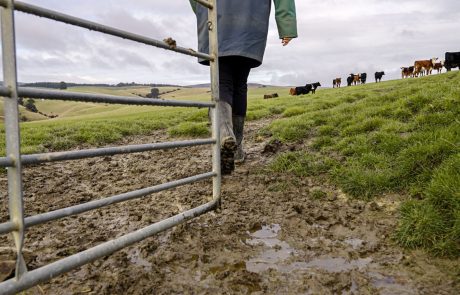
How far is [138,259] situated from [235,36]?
8.86 feet

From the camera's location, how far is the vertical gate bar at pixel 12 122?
6.24 ft

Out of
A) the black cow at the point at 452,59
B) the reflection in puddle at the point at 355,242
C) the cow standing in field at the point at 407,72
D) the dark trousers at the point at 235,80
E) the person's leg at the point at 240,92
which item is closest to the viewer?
the reflection in puddle at the point at 355,242

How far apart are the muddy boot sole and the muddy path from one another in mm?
156

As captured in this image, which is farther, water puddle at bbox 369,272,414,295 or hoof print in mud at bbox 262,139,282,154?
hoof print in mud at bbox 262,139,282,154

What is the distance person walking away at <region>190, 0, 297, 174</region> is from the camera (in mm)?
4297

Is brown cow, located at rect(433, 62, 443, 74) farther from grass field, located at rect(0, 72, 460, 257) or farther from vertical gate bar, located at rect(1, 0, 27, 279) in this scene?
vertical gate bar, located at rect(1, 0, 27, 279)

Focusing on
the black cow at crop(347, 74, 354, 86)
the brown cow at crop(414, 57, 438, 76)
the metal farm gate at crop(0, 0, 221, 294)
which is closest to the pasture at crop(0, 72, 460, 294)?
the metal farm gate at crop(0, 0, 221, 294)

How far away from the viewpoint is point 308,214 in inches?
140

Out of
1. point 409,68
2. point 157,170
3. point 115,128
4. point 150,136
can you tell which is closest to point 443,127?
point 157,170

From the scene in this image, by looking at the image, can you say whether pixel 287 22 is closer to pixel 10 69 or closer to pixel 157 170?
pixel 157 170

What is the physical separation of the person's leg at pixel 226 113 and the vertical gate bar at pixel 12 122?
2.56 meters

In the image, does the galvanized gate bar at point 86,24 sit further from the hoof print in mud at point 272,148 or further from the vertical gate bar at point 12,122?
the hoof print in mud at point 272,148

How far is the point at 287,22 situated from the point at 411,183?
225 centimetres

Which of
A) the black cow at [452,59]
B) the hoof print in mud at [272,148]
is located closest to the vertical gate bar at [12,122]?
the hoof print in mud at [272,148]
